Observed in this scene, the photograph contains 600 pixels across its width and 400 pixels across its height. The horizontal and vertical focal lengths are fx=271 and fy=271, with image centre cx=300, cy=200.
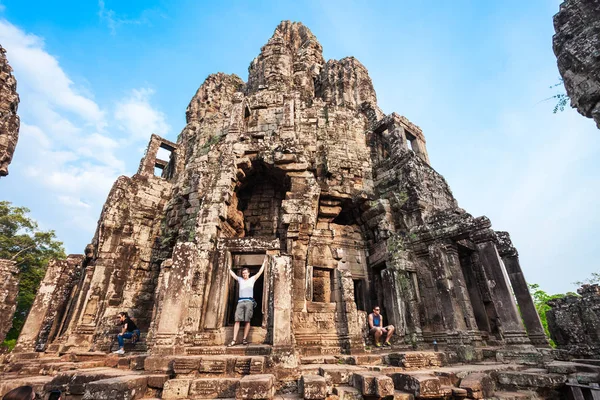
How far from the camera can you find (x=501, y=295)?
7668 mm

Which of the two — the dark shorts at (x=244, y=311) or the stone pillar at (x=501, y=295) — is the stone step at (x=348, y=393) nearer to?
the dark shorts at (x=244, y=311)

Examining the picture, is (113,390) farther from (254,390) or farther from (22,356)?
(22,356)

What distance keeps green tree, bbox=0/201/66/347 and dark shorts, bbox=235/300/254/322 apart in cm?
2411

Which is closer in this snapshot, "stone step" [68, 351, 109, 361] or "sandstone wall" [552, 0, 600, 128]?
"sandstone wall" [552, 0, 600, 128]

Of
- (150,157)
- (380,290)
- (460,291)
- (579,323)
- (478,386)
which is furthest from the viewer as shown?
(150,157)

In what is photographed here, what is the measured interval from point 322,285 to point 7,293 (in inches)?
387

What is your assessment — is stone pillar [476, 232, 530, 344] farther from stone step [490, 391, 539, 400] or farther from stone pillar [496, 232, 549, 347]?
stone step [490, 391, 539, 400]

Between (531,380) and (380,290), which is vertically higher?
(380,290)

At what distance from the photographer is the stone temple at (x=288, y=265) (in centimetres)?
609

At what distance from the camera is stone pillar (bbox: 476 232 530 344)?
709 cm

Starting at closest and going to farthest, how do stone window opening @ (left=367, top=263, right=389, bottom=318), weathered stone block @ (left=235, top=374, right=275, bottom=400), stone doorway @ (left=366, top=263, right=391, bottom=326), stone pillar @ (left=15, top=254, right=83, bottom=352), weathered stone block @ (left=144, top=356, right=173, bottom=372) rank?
weathered stone block @ (left=235, top=374, right=275, bottom=400) → weathered stone block @ (left=144, top=356, right=173, bottom=372) → stone pillar @ (left=15, top=254, right=83, bottom=352) → stone doorway @ (left=366, top=263, right=391, bottom=326) → stone window opening @ (left=367, top=263, right=389, bottom=318)

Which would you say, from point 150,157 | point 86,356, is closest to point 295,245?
point 86,356

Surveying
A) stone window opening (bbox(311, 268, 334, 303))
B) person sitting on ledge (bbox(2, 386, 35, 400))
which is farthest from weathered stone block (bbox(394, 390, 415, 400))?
stone window opening (bbox(311, 268, 334, 303))

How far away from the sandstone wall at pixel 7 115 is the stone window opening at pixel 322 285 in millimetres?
8107
